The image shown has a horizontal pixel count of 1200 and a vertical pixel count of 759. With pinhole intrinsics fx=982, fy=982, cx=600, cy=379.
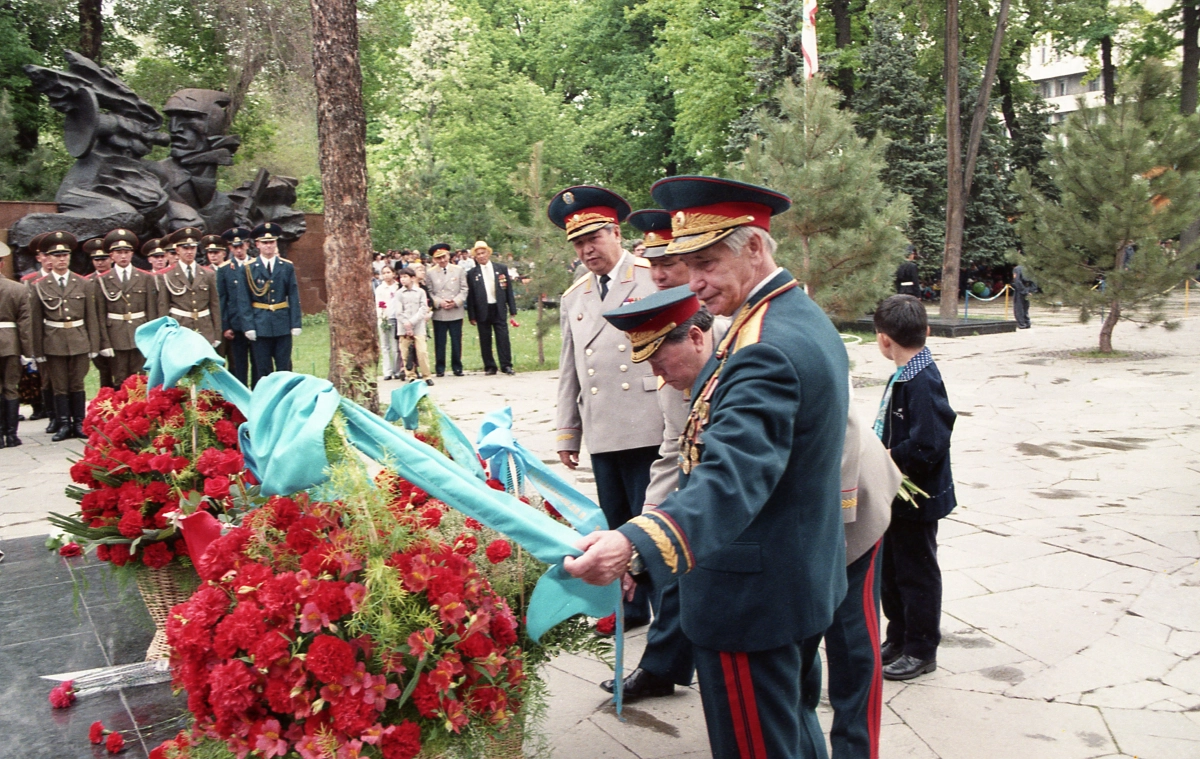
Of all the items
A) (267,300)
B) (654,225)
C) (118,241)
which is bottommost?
(654,225)

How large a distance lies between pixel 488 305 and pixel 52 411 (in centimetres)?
621

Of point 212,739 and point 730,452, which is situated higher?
point 730,452

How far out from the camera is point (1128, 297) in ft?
47.8

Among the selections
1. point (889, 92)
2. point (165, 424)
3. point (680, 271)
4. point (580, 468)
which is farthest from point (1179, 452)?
point (889, 92)

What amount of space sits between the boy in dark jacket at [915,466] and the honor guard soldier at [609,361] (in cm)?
101

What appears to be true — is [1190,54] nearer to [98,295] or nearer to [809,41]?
[809,41]

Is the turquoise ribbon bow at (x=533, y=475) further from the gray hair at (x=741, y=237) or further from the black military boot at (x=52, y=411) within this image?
the black military boot at (x=52, y=411)

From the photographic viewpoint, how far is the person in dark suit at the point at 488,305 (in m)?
15.3

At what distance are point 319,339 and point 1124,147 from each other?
1542 cm

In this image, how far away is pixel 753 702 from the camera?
2.37 meters

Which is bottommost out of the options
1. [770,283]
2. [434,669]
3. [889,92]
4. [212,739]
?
[212,739]

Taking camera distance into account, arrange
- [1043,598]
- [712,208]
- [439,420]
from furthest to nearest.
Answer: [1043,598]
[439,420]
[712,208]

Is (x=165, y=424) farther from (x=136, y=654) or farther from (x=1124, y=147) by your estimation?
(x=1124, y=147)

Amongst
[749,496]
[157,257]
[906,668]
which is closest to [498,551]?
[749,496]
